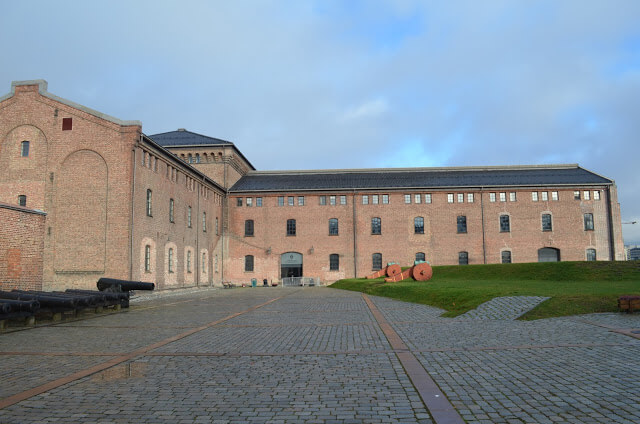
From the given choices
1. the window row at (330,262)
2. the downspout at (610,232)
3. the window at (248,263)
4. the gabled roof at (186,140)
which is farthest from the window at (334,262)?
the downspout at (610,232)

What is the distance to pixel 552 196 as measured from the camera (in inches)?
1704

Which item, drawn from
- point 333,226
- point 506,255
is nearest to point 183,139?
point 333,226

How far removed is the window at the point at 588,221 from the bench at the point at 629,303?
35.6m

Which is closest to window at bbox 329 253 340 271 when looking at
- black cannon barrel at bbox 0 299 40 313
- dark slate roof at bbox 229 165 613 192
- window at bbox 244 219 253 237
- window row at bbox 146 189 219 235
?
dark slate roof at bbox 229 165 613 192

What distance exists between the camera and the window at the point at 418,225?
43.3m

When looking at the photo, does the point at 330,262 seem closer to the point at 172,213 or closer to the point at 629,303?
the point at 172,213

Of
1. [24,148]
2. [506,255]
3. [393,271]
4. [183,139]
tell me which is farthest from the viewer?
[183,139]

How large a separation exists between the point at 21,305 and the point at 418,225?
35.6m

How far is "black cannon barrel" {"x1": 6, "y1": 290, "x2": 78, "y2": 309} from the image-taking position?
11988 mm

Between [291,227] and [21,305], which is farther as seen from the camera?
[291,227]

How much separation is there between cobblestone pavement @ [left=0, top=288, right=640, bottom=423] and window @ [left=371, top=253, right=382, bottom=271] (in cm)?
3229

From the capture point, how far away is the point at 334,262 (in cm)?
4362

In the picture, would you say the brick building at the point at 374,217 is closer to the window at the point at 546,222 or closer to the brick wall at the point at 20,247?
the window at the point at 546,222

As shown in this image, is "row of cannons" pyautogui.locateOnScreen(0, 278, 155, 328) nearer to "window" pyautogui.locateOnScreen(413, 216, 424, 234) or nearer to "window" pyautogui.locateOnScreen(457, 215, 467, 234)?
"window" pyautogui.locateOnScreen(413, 216, 424, 234)
